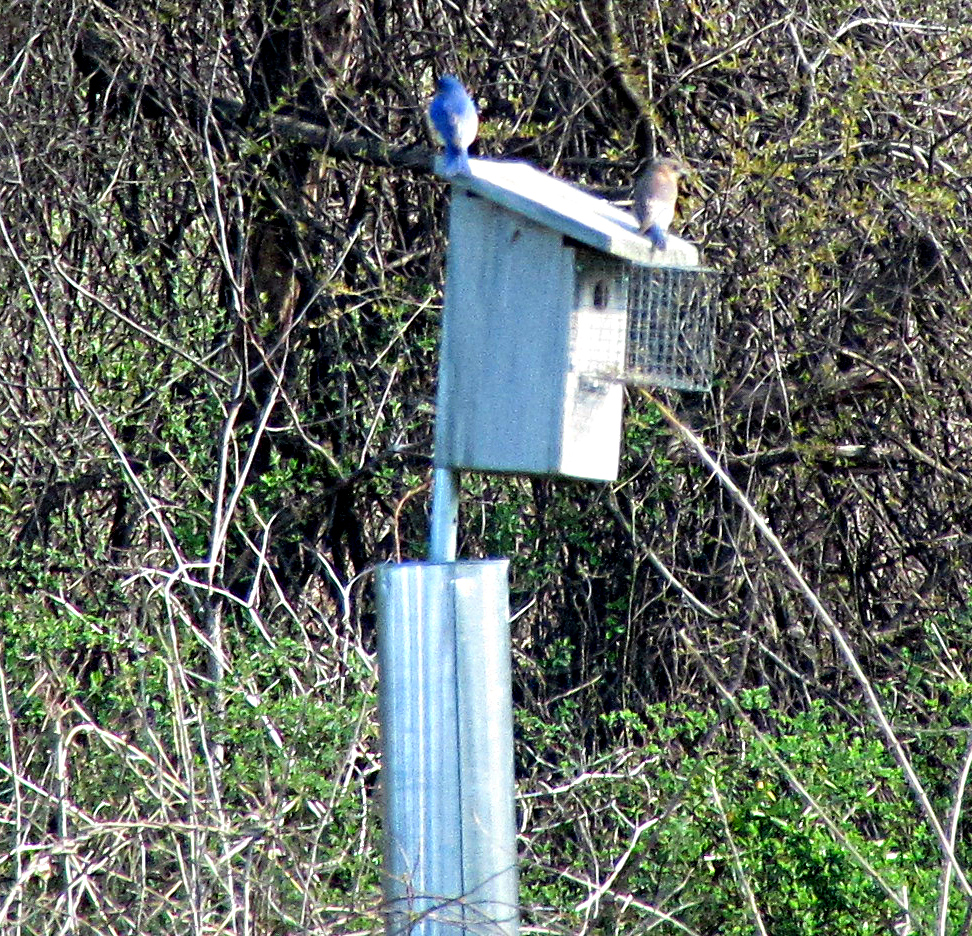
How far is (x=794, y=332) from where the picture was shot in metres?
4.83

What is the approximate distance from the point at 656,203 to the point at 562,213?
60cm

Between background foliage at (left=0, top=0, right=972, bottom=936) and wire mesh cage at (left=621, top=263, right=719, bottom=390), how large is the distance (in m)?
0.86

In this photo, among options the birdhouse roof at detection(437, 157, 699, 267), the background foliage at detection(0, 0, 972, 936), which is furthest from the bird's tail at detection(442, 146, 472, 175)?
the background foliage at detection(0, 0, 972, 936)

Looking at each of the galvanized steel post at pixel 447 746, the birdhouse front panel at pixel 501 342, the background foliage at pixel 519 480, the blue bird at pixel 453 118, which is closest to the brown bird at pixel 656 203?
the birdhouse front panel at pixel 501 342

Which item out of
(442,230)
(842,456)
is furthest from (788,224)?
(442,230)

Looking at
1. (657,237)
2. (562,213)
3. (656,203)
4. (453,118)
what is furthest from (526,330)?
(453,118)

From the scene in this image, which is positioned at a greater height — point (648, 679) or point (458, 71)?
point (458, 71)

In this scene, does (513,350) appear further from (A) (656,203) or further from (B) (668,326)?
(B) (668,326)

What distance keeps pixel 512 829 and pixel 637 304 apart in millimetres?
1419

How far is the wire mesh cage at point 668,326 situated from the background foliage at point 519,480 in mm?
865

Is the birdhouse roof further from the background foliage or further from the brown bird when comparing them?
the background foliage

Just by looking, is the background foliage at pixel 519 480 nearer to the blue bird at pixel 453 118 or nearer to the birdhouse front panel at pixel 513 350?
the blue bird at pixel 453 118

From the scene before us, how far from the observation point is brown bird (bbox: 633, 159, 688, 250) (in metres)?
Result: 3.10

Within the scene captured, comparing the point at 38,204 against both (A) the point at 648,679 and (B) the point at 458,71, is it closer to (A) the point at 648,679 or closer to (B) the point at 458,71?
(B) the point at 458,71
